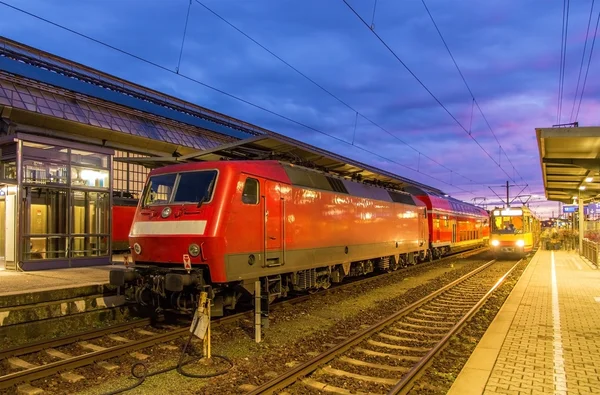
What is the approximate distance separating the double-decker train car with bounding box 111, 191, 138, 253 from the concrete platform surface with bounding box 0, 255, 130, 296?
8.18m

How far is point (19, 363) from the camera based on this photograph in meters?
6.71

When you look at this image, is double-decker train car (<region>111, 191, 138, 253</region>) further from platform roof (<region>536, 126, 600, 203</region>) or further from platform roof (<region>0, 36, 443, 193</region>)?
platform roof (<region>536, 126, 600, 203</region>)

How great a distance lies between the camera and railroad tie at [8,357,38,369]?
657 cm

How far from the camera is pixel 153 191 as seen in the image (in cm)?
951

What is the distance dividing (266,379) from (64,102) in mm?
14113

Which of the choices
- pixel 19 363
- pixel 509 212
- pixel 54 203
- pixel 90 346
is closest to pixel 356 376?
pixel 90 346

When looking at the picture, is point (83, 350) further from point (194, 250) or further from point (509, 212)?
point (509, 212)

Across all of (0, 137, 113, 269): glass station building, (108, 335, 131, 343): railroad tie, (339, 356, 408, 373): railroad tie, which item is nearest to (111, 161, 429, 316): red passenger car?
(108, 335, 131, 343): railroad tie

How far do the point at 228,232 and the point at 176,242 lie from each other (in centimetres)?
100

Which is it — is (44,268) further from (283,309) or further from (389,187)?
(389,187)

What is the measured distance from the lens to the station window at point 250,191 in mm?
8867

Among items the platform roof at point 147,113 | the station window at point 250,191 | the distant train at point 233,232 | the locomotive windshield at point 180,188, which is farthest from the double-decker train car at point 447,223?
the locomotive windshield at point 180,188

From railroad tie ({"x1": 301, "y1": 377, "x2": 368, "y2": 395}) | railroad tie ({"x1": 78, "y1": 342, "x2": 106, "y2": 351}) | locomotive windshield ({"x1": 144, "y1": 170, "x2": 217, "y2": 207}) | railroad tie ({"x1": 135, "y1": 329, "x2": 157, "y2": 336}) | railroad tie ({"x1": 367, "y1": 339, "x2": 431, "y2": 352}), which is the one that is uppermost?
locomotive windshield ({"x1": 144, "y1": 170, "x2": 217, "y2": 207})

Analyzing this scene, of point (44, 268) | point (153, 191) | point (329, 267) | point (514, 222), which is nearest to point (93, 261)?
point (44, 268)
